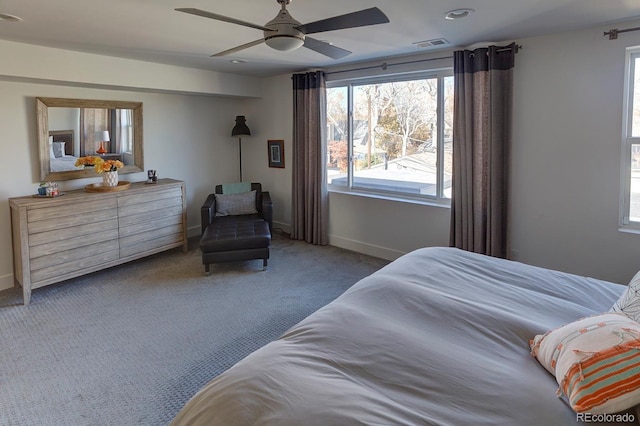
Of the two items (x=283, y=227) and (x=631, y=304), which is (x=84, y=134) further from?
(x=631, y=304)

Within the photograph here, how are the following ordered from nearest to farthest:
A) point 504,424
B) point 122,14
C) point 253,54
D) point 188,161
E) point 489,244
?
point 504,424 → point 122,14 → point 489,244 → point 253,54 → point 188,161

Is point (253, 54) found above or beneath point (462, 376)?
above

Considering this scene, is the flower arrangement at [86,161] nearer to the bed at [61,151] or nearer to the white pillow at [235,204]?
the bed at [61,151]

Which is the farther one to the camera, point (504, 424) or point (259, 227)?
point (259, 227)

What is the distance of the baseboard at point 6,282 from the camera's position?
3.96 metres

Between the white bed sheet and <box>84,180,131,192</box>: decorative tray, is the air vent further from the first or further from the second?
the white bed sheet

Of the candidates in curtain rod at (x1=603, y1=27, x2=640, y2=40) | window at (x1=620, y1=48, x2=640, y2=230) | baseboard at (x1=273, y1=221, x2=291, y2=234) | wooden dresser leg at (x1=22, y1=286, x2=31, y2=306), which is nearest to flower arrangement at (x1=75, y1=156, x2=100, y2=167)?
wooden dresser leg at (x1=22, y1=286, x2=31, y2=306)

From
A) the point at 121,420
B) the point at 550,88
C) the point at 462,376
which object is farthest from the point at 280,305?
the point at 550,88

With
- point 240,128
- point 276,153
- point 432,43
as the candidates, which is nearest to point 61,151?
point 240,128

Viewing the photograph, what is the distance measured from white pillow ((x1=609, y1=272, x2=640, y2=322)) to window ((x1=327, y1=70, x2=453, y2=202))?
2713 millimetres

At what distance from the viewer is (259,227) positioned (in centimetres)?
462

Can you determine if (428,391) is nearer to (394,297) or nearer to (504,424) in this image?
(504,424)

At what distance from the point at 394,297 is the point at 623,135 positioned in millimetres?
2655

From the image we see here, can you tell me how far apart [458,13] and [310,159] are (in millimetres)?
2808
